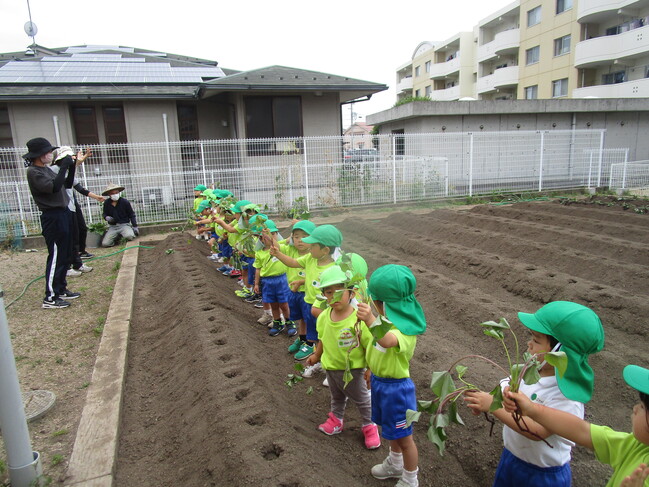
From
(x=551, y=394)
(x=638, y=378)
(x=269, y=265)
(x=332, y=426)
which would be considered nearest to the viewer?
(x=638, y=378)

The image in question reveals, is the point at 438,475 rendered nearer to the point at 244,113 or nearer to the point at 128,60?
the point at 244,113

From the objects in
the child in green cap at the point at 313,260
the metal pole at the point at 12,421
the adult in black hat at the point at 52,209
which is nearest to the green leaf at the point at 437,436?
the child in green cap at the point at 313,260

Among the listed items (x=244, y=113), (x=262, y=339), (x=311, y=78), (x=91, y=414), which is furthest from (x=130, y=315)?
(x=311, y=78)

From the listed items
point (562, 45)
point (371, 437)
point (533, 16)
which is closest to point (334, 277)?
point (371, 437)

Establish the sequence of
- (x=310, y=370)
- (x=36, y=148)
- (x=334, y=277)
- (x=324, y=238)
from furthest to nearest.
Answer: (x=36, y=148), (x=310, y=370), (x=324, y=238), (x=334, y=277)

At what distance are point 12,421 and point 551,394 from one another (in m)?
2.83

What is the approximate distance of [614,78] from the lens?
2734 centimetres

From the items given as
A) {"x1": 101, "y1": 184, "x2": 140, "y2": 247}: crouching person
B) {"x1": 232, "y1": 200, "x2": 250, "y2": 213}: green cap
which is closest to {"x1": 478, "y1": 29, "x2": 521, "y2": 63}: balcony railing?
{"x1": 101, "y1": 184, "x2": 140, "y2": 247}: crouching person

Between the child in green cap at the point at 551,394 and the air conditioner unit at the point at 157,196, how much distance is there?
11255 millimetres

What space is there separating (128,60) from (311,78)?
9232 mm

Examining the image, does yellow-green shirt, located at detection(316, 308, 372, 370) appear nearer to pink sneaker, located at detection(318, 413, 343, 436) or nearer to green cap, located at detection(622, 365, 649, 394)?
pink sneaker, located at detection(318, 413, 343, 436)

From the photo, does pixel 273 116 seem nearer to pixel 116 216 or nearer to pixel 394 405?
pixel 116 216

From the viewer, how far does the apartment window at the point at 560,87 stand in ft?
96.8

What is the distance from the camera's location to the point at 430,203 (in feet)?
46.6
